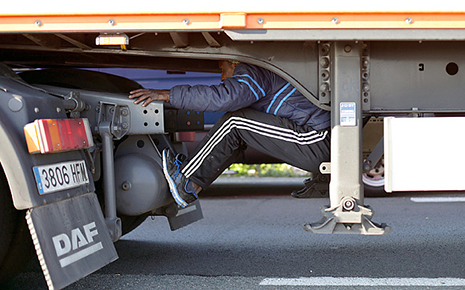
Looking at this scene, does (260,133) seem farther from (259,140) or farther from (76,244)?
(76,244)

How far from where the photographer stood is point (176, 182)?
3.21 metres

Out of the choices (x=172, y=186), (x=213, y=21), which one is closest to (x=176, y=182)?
(x=172, y=186)

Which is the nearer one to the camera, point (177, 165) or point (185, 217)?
point (177, 165)

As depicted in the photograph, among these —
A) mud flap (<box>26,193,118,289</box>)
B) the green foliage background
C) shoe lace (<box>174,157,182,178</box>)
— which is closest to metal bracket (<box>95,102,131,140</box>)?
shoe lace (<box>174,157,182,178</box>)

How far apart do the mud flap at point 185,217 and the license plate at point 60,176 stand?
99 centimetres

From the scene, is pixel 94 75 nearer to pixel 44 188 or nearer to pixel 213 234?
pixel 44 188

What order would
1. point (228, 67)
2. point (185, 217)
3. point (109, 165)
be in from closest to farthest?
point (109, 165) < point (228, 67) < point (185, 217)

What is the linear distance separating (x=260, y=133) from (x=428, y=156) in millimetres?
961

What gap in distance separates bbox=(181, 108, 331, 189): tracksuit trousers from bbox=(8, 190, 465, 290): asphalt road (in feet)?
2.25

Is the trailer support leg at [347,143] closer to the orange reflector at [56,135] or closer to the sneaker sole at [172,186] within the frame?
the sneaker sole at [172,186]

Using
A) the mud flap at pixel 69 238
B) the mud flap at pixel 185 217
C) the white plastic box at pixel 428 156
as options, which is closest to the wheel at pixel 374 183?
the mud flap at pixel 185 217

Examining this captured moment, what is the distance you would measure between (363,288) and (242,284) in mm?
695

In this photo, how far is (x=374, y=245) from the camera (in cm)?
401

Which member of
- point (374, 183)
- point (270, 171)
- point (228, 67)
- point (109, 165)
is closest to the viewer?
point (109, 165)
